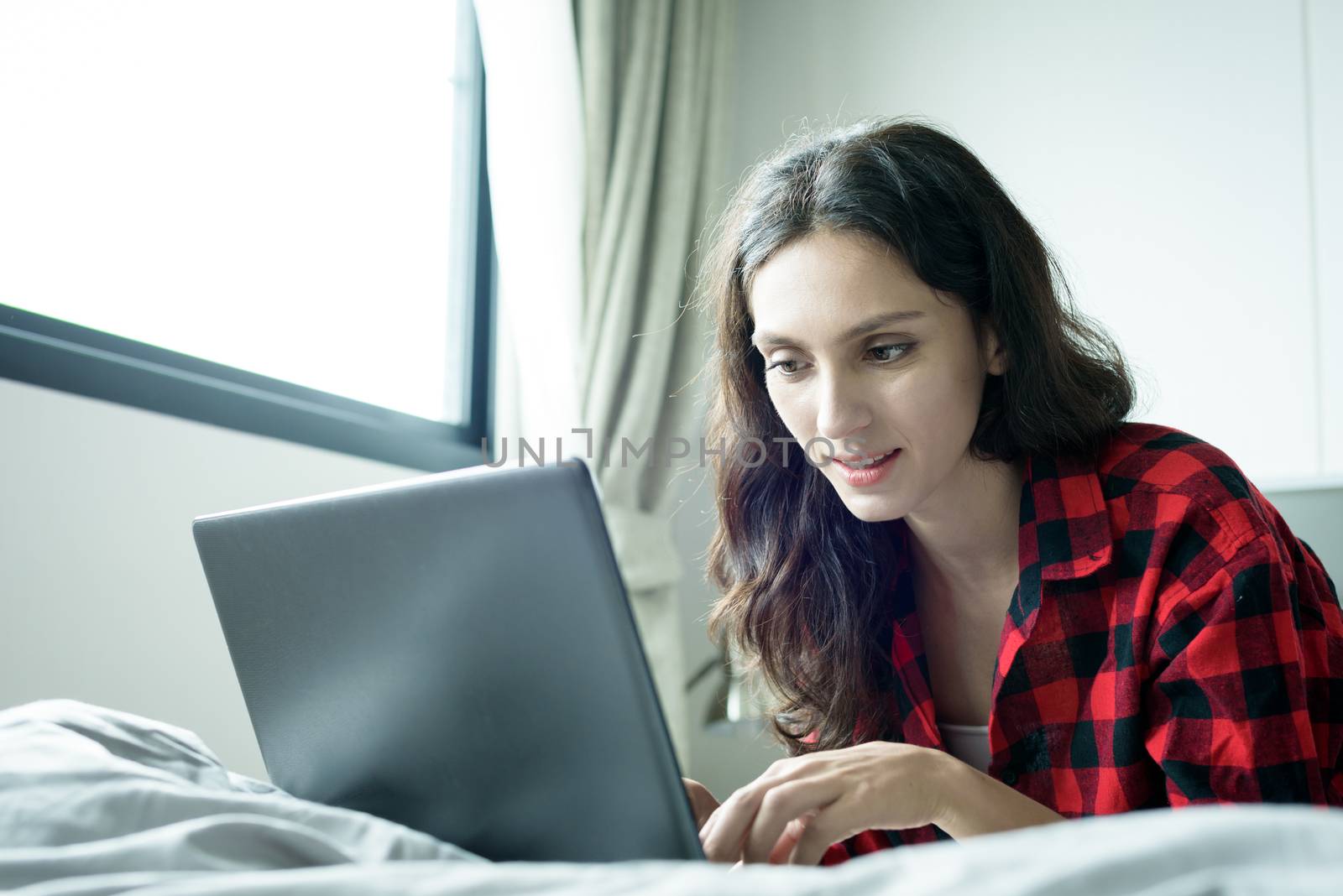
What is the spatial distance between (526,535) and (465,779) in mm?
175

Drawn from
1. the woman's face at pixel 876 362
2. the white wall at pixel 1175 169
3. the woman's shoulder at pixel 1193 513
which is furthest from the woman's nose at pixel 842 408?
the white wall at pixel 1175 169

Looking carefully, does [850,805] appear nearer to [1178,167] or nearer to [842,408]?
[842,408]

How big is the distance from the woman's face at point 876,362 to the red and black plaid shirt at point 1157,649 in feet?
0.44

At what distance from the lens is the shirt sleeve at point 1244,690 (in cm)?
84

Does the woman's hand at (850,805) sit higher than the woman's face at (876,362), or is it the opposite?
the woman's face at (876,362)

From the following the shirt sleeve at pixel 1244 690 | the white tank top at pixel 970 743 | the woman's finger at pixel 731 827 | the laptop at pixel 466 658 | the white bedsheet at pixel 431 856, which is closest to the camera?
the white bedsheet at pixel 431 856

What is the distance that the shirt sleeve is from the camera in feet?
2.77

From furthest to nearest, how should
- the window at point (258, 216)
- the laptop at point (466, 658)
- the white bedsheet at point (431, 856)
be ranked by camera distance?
1. the window at point (258, 216)
2. the laptop at point (466, 658)
3. the white bedsheet at point (431, 856)

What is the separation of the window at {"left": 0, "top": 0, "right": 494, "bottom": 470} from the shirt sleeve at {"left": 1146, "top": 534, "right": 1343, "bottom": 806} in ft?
4.08

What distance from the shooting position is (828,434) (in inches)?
43.6

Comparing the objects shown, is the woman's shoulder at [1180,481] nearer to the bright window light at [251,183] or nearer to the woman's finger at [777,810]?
the woman's finger at [777,810]

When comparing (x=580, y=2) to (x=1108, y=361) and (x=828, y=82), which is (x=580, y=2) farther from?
(x=1108, y=361)

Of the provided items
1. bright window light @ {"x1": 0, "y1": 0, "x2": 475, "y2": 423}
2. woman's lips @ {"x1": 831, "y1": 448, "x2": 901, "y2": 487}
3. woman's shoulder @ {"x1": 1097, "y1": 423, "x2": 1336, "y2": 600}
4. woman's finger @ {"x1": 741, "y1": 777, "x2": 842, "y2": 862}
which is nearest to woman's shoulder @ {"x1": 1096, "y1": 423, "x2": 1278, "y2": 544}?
woman's shoulder @ {"x1": 1097, "y1": 423, "x2": 1336, "y2": 600}

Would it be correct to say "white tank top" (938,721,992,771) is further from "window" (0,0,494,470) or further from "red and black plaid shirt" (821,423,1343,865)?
"window" (0,0,494,470)
